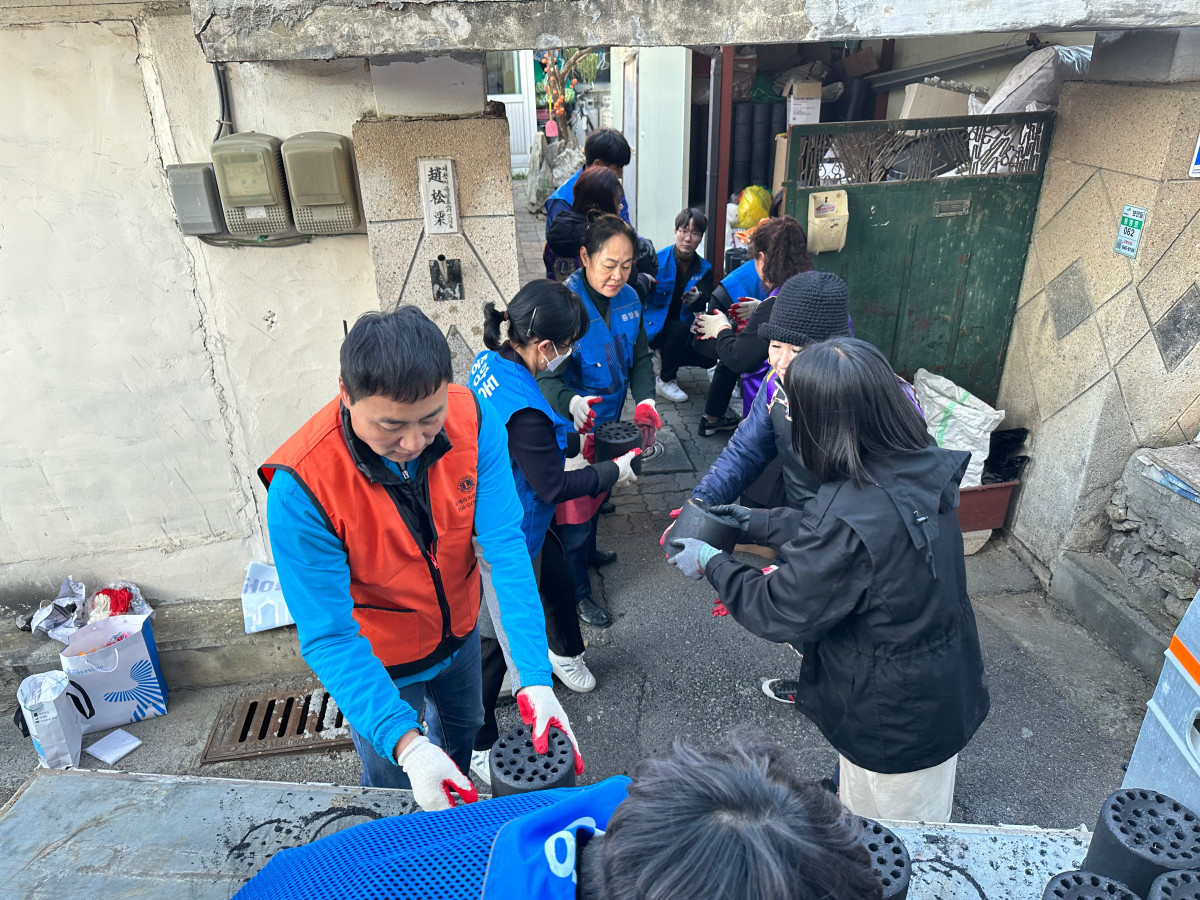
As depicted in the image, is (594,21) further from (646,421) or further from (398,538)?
(646,421)

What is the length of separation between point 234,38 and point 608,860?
246 cm

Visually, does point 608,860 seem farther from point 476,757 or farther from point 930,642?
point 476,757

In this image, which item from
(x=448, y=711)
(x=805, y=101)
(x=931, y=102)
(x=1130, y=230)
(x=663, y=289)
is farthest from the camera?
(x=805, y=101)

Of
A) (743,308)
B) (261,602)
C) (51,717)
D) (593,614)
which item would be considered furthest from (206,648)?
(743,308)

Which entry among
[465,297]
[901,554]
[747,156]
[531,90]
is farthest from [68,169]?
[531,90]

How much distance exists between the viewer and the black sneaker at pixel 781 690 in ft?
12.0

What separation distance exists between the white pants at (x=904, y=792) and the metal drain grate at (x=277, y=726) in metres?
2.25

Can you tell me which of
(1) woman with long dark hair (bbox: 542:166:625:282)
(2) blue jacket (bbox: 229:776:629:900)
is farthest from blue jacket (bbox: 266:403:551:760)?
(1) woman with long dark hair (bbox: 542:166:625:282)

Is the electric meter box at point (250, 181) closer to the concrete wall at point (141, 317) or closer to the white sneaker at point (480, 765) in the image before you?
the concrete wall at point (141, 317)

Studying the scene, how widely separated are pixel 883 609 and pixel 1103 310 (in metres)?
2.80

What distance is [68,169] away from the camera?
10.4 feet

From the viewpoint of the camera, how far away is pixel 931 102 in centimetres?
641

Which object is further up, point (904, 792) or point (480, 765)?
point (904, 792)

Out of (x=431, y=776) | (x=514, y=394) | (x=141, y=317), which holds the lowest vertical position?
(x=431, y=776)
